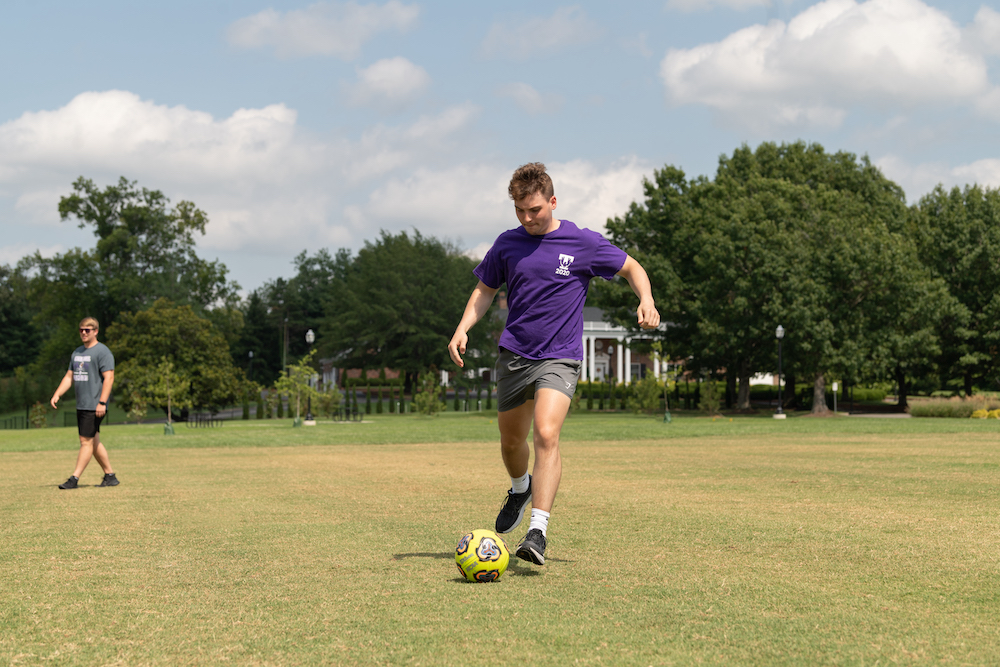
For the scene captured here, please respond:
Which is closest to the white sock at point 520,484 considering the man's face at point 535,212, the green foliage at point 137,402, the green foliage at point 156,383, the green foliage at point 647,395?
the man's face at point 535,212

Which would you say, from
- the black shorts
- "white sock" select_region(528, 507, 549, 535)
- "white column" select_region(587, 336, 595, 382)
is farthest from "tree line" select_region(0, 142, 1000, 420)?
"white sock" select_region(528, 507, 549, 535)

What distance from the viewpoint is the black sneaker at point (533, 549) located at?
18.3 feet

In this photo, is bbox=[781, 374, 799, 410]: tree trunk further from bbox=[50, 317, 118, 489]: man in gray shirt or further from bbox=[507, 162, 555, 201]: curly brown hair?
bbox=[507, 162, 555, 201]: curly brown hair

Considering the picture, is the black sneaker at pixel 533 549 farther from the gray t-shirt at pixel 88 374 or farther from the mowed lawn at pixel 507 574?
the gray t-shirt at pixel 88 374

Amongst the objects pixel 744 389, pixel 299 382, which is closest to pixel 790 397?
pixel 744 389

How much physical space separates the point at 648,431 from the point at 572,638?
23.6 meters

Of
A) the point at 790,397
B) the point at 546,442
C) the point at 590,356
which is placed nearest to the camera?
the point at 546,442

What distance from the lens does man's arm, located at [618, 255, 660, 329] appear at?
20.2 ft

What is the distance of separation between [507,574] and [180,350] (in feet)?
177

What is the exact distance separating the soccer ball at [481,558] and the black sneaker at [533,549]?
0.18 m

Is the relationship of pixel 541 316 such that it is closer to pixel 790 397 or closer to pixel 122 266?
pixel 790 397

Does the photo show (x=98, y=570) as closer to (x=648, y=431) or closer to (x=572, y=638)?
(x=572, y=638)

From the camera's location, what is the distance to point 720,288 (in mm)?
46281

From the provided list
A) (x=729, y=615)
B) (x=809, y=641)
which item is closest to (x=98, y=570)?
(x=729, y=615)
